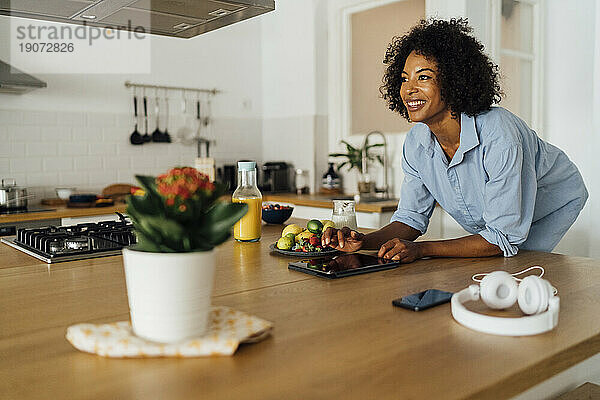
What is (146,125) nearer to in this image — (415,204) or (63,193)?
(63,193)

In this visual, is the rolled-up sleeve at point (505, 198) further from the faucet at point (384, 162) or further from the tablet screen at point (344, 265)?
the faucet at point (384, 162)

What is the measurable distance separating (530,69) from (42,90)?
343 cm

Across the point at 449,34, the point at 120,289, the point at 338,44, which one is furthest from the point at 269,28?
the point at 120,289

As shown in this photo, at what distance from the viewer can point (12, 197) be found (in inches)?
139

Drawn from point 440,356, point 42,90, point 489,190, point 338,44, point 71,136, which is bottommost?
point 440,356

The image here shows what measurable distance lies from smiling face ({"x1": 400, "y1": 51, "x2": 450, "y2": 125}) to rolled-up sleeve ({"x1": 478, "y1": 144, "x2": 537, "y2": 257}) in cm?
25

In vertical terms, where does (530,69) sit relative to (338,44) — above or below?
below

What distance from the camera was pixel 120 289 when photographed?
1446 mm

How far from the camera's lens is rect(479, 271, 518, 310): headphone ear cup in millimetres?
1208

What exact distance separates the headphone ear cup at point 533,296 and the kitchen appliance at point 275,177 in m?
3.77

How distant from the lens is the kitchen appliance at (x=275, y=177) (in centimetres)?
489

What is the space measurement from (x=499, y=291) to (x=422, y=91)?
3.14 ft

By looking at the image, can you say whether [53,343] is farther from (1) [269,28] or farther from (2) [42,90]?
(1) [269,28]

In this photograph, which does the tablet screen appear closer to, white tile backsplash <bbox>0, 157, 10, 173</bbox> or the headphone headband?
the headphone headband
